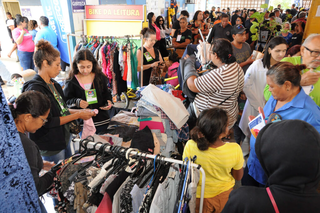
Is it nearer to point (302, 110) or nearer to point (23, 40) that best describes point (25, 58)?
point (23, 40)

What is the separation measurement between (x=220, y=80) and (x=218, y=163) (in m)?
0.98

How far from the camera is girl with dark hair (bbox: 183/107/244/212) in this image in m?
1.56

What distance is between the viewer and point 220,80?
221 centimetres

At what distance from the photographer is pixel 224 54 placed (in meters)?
2.21

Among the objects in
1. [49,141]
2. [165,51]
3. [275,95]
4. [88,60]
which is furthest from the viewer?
[165,51]

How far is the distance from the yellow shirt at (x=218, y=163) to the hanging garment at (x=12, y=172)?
1.12m

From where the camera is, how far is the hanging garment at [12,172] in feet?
2.34

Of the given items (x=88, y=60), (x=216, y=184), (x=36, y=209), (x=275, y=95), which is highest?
(x=88, y=60)

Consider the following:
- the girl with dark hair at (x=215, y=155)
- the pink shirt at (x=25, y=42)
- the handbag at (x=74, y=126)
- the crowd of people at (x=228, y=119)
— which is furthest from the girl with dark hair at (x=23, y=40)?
the girl with dark hair at (x=215, y=155)

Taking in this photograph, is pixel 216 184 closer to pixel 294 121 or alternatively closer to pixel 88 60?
pixel 294 121

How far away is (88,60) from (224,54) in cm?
153

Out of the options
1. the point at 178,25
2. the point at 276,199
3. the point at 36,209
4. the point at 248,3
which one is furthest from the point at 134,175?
the point at 248,3

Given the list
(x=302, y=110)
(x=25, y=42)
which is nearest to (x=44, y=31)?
(x=25, y=42)

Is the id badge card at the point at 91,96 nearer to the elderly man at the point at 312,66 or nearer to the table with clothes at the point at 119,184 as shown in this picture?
the table with clothes at the point at 119,184
